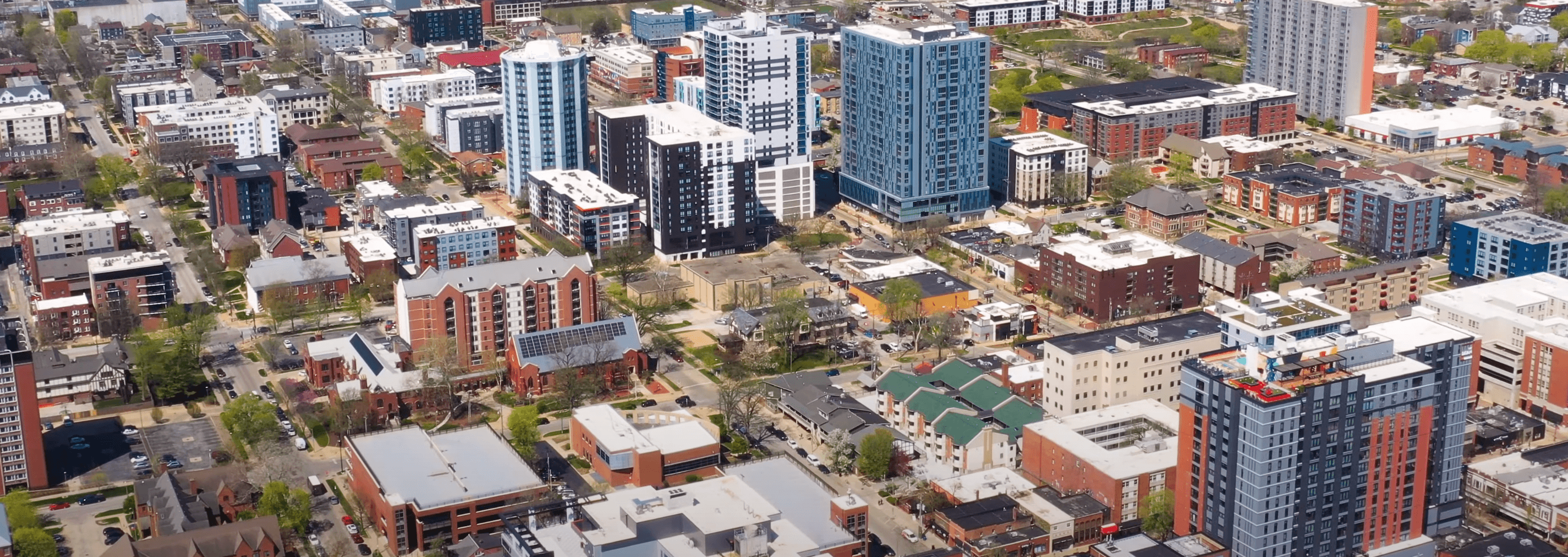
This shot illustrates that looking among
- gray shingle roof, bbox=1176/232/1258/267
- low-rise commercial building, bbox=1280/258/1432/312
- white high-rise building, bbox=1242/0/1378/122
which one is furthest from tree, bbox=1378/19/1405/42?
low-rise commercial building, bbox=1280/258/1432/312

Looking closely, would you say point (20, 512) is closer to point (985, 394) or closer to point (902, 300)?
point (985, 394)

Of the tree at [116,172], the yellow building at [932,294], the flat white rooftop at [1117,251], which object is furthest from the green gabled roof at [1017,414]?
the tree at [116,172]

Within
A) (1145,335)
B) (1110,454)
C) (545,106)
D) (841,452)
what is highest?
(545,106)

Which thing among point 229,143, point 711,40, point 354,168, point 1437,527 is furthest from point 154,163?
point 1437,527

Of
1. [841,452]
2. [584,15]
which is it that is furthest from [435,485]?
[584,15]

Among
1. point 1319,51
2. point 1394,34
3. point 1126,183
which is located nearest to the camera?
point 1126,183

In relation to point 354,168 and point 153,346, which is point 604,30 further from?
point 153,346
